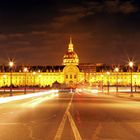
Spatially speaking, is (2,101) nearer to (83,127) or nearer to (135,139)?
(83,127)

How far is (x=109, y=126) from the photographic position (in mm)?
17797

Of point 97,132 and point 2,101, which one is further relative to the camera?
point 2,101

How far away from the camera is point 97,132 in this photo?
15.7 metres

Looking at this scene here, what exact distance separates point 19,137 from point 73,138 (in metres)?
1.80

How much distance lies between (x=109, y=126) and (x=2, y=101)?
1100 inches

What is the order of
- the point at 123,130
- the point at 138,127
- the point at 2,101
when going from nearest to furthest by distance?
1. the point at 123,130
2. the point at 138,127
3. the point at 2,101

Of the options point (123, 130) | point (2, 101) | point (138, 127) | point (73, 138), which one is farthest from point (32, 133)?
point (2, 101)

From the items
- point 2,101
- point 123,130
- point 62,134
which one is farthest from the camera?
point 2,101

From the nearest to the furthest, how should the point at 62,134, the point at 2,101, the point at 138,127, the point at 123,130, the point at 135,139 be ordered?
the point at 135,139 < the point at 62,134 < the point at 123,130 < the point at 138,127 < the point at 2,101

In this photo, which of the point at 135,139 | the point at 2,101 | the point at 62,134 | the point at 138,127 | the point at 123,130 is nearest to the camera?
the point at 135,139

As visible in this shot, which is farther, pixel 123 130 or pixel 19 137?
pixel 123 130

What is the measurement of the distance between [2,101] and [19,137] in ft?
100

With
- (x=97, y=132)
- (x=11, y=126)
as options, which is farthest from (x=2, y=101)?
(x=97, y=132)

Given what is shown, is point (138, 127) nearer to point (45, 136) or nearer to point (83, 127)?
point (83, 127)
